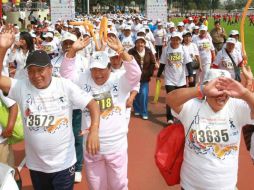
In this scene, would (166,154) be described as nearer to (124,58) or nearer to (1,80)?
(124,58)

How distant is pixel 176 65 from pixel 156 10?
49.9 ft

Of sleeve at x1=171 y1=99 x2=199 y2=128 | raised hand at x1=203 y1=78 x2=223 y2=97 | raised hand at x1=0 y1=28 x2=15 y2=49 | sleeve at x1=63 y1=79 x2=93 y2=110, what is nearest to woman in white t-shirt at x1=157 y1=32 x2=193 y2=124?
sleeve at x1=63 y1=79 x2=93 y2=110

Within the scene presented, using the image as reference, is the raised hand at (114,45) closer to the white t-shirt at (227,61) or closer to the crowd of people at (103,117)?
the crowd of people at (103,117)

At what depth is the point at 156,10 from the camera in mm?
23031

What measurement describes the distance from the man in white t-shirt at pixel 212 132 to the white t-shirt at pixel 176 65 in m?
5.01

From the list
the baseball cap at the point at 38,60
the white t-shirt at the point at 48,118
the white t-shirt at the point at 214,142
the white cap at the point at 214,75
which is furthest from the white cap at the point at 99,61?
the white cap at the point at 214,75

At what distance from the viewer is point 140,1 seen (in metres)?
83.9

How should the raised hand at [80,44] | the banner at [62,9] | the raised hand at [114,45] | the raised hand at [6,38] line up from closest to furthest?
the raised hand at [6,38] → the raised hand at [114,45] → the raised hand at [80,44] → the banner at [62,9]

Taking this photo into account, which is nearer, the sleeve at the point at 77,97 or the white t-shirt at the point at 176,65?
the sleeve at the point at 77,97

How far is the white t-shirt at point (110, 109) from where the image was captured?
4203 millimetres

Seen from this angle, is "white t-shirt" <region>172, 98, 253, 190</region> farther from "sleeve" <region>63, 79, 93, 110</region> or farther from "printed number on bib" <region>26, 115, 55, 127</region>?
"printed number on bib" <region>26, 115, 55, 127</region>

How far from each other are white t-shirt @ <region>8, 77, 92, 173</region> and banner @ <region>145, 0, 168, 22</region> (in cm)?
1973

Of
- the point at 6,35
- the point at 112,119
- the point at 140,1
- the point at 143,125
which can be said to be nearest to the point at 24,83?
the point at 6,35

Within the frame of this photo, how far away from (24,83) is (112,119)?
995 mm
